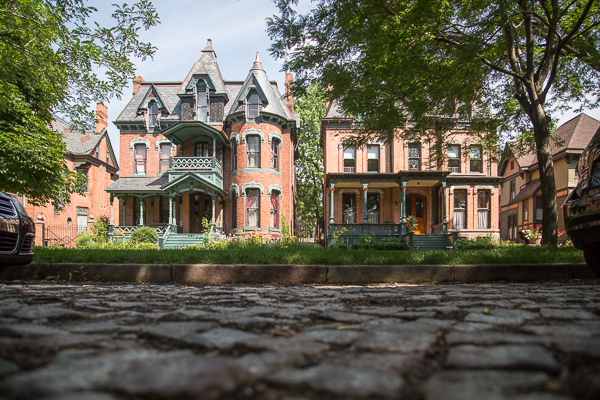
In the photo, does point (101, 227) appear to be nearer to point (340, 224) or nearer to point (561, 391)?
point (340, 224)

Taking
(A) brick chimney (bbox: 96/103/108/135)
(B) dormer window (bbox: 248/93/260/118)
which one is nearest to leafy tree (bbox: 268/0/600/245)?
(B) dormer window (bbox: 248/93/260/118)

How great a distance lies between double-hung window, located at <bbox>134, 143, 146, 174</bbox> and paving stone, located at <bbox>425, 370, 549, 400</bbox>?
25.8m

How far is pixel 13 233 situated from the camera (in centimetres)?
575

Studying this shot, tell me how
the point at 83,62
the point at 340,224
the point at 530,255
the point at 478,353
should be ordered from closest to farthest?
the point at 478,353
the point at 530,255
the point at 83,62
the point at 340,224

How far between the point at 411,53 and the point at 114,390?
9.11m

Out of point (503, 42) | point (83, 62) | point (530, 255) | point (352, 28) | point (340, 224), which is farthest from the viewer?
point (340, 224)

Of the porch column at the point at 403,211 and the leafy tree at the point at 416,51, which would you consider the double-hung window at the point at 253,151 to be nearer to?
the porch column at the point at 403,211

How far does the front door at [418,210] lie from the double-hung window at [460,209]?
70.3 inches

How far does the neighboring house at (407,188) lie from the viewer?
2292 centimetres

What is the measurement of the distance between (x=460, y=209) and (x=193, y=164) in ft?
52.4

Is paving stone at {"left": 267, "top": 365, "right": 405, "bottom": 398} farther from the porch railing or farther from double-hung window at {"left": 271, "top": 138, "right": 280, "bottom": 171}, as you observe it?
double-hung window at {"left": 271, "top": 138, "right": 280, "bottom": 171}

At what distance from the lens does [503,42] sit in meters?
11.0

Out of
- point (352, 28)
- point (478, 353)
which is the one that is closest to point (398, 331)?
point (478, 353)

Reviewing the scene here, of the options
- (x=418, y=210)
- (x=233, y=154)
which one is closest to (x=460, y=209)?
(x=418, y=210)
